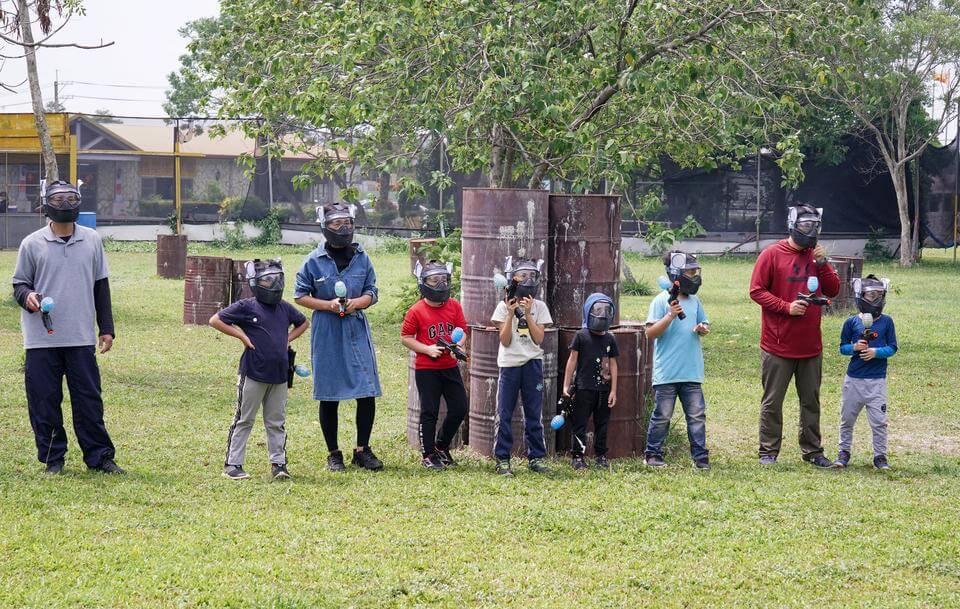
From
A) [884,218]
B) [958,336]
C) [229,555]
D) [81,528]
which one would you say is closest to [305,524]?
[229,555]

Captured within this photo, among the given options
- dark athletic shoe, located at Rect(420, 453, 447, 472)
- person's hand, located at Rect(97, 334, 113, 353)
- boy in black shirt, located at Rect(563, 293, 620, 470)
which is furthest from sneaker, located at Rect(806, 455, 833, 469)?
person's hand, located at Rect(97, 334, 113, 353)

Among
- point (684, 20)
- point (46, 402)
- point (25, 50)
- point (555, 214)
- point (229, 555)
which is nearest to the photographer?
point (229, 555)

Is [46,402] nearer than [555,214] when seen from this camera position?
Yes

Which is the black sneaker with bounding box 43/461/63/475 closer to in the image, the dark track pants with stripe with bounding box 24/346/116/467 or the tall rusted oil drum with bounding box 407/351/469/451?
the dark track pants with stripe with bounding box 24/346/116/467

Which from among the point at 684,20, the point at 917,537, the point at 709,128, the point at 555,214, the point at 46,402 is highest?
the point at 684,20

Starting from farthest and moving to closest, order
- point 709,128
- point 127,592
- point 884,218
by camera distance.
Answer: point 884,218 < point 709,128 < point 127,592

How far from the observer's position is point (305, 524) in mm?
6242

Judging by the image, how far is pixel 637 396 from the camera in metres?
8.48

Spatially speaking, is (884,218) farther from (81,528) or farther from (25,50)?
(81,528)

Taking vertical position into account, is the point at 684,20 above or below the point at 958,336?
above

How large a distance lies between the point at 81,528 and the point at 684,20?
756cm

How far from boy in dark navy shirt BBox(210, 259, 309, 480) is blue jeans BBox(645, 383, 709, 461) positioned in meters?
2.51

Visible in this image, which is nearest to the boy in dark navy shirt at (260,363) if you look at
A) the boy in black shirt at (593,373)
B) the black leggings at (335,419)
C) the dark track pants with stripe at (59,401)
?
the black leggings at (335,419)

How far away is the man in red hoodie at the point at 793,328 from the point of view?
8.21 metres
